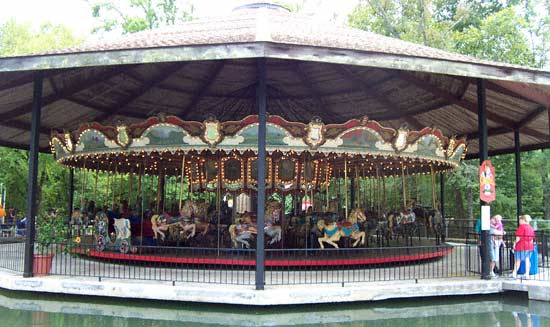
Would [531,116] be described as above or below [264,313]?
above

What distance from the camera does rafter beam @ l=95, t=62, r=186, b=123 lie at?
15.5m

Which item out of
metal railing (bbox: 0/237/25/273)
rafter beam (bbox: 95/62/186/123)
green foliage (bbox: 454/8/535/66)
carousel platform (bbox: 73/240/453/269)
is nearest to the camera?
carousel platform (bbox: 73/240/453/269)

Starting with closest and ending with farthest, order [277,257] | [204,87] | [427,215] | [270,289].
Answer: [270,289], [277,257], [204,87], [427,215]

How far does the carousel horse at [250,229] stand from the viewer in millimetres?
13508

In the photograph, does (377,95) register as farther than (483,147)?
Result: Yes

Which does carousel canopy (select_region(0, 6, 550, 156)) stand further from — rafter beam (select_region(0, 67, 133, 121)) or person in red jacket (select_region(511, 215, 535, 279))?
person in red jacket (select_region(511, 215, 535, 279))

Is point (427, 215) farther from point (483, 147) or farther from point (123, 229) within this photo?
point (123, 229)

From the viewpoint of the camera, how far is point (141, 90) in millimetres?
16375

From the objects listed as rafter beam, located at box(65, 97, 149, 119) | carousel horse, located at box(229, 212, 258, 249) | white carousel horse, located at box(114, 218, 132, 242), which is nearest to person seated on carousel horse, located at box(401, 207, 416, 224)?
carousel horse, located at box(229, 212, 258, 249)

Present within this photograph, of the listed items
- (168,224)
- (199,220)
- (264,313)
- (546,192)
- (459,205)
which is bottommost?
(264,313)

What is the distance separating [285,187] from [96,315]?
7618mm

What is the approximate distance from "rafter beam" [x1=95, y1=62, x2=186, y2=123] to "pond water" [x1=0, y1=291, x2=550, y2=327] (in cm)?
733

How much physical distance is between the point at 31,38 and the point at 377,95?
1096 inches

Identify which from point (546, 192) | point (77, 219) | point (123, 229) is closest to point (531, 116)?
point (123, 229)
